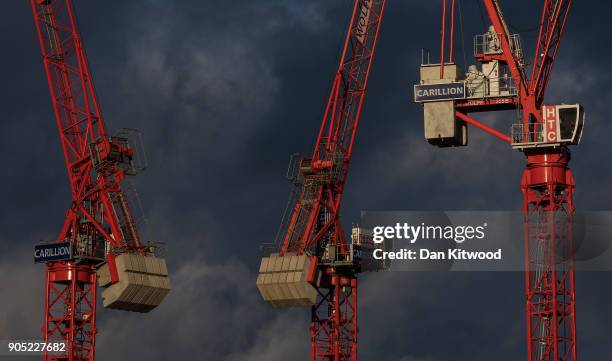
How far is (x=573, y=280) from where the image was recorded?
6417 inches

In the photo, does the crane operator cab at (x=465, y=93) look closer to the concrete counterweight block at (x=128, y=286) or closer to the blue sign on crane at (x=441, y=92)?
the blue sign on crane at (x=441, y=92)

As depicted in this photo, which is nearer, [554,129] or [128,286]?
[554,129]

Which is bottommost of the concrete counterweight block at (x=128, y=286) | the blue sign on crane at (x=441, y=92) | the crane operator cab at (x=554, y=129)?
the concrete counterweight block at (x=128, y=286)

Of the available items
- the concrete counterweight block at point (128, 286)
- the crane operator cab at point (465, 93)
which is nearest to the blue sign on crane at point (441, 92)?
the crane operator cab at point (465, 93)

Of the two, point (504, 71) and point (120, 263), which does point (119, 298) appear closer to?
point (120, 263)

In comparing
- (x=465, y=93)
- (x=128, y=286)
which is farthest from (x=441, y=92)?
(x=128, y=286)

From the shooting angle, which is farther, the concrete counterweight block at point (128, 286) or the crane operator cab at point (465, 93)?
the concrete counterweight block at point (128, 286)

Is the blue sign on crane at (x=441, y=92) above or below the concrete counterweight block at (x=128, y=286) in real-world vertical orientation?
above

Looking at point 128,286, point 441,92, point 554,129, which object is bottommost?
point 128,286

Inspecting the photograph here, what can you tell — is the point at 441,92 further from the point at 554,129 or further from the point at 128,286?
the point at 128,286

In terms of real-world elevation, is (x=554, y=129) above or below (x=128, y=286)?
above

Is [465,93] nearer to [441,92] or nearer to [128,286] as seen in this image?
[441,92]

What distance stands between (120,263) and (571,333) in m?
56.6

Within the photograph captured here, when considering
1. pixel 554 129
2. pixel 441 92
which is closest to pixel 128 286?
pixel 441 92
